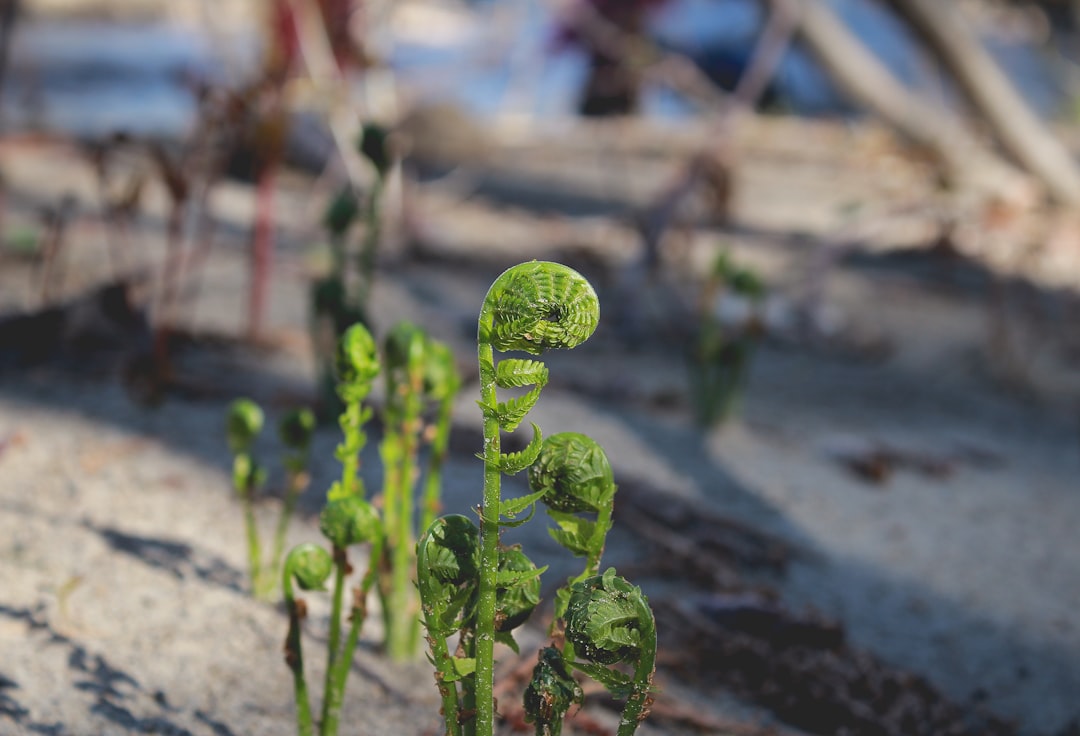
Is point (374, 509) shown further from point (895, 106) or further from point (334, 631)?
point (895, 106)

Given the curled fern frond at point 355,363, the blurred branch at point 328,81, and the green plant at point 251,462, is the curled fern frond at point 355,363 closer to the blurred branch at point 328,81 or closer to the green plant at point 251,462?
the green plant at point 251,462

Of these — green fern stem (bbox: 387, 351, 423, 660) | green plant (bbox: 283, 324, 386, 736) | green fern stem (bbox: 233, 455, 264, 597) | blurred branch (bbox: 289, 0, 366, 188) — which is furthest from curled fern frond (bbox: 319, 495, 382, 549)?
blurred branch (bbox: 289, 0, 366, 188)

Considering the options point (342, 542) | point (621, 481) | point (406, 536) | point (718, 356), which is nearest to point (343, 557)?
point (342, 542)

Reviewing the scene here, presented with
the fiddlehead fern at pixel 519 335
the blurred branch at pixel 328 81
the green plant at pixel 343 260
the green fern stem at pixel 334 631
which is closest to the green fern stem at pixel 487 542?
the fiddlehead fern at pixel 519 335

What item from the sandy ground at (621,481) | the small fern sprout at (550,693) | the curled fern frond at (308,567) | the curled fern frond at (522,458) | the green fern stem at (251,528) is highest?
the curled fern frond at (522,458)

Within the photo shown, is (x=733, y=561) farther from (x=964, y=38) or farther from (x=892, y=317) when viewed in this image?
(x=964, y=38)

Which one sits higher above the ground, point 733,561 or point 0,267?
point 733,561

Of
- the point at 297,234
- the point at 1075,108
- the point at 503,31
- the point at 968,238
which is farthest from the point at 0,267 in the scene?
the point at 1075,108
